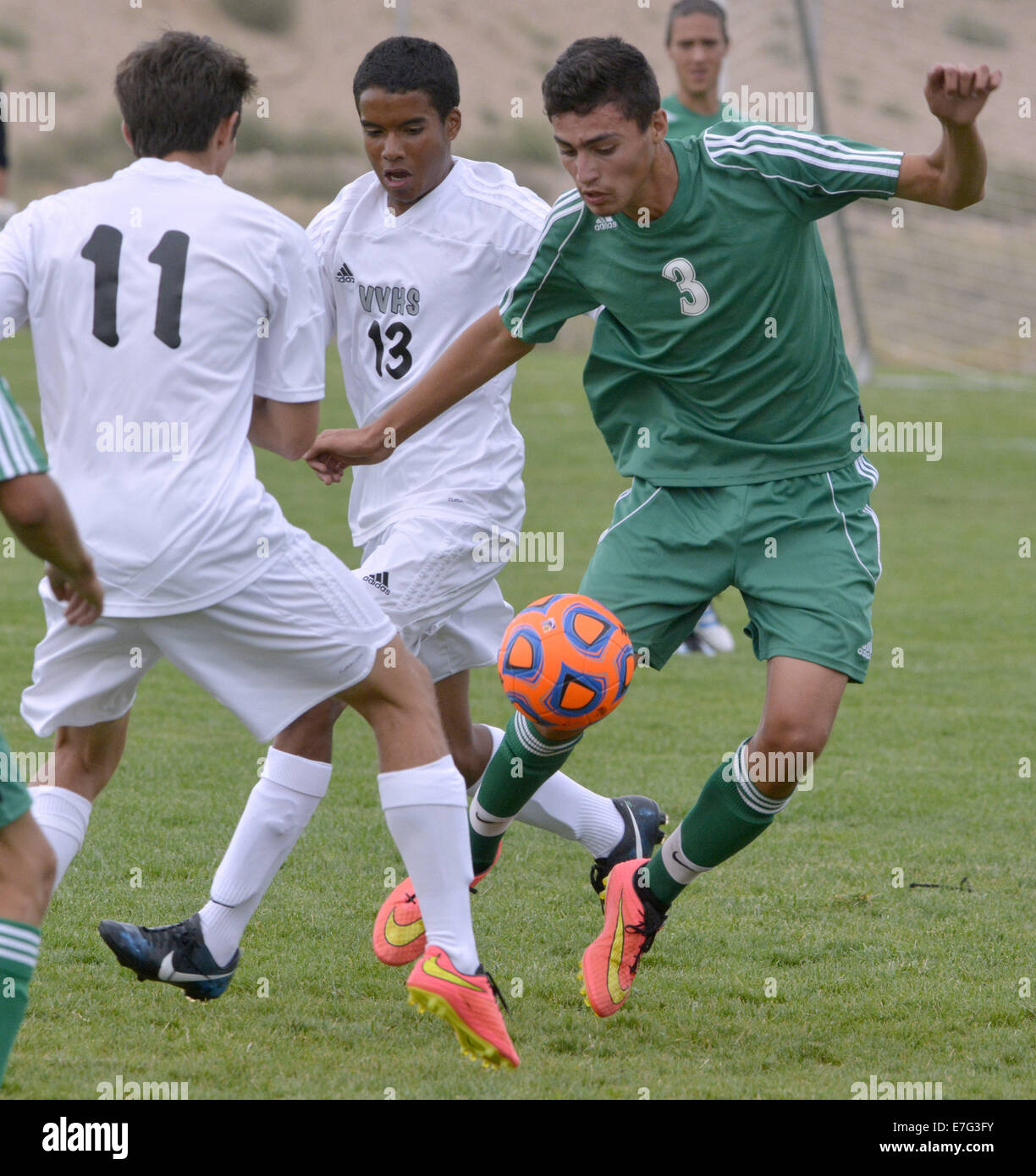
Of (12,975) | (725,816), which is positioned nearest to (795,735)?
(725,816)

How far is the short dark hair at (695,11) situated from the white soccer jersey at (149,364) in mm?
6161

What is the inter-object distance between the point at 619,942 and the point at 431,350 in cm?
169

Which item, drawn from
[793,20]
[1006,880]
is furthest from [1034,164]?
[1006,880]

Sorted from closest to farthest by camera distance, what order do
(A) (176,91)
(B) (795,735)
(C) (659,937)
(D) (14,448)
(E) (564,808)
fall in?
(D) (14,448) → (A) (176,91) → (B) (795,735) → (C) (659,937) → (E) (564,808)

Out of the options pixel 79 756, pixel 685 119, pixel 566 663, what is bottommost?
pixel 79 756

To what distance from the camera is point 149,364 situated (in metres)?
3.26

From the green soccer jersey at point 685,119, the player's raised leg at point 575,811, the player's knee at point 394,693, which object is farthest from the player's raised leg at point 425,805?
the green soccer jersey at point 685,119

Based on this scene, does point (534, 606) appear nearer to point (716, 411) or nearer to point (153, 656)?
point (716, 411)

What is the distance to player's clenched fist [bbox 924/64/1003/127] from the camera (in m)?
3.71

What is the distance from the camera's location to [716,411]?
13.8 feet

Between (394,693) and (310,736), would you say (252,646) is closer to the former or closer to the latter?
(394,693)

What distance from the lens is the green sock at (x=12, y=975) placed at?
9.72 ft

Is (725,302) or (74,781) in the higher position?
(725,302)

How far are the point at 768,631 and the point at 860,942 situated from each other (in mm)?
971
